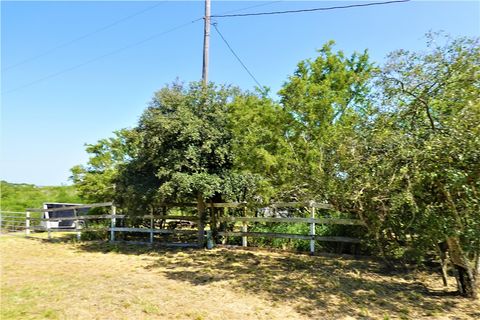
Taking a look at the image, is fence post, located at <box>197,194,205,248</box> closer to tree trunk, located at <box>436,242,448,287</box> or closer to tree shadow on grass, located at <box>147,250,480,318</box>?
tree shadow on grass, located at <box>147,250,480,318</box>

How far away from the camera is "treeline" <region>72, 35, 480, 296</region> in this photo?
4.95 metres

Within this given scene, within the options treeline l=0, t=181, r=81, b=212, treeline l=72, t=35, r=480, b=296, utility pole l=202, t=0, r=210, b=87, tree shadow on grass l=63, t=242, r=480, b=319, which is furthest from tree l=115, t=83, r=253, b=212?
treeline l=0, t=181, r=81, b=212

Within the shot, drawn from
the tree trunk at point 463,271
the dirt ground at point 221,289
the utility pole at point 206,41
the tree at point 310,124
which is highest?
the utility pole at point 206,41

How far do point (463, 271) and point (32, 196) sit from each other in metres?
24.0

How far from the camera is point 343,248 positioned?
9.07 meters

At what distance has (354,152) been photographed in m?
5.83

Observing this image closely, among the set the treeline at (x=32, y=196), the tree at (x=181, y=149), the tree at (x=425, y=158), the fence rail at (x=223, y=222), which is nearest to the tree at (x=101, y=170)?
the fence rail at (x=223, y=222)

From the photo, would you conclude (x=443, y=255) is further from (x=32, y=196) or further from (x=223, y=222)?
(x=32, y=196)

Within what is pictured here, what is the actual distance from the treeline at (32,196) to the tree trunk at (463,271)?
19838 millimetres

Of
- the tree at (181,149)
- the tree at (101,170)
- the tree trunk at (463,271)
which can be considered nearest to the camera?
the tree trunk at (463,271)

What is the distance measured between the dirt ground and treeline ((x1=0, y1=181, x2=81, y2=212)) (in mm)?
13661

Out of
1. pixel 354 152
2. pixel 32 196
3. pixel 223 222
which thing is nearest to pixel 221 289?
pixel 354 152

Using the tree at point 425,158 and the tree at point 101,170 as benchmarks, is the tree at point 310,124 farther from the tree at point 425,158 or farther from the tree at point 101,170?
the tree at point 101,170

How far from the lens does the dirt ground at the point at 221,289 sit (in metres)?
5.05
